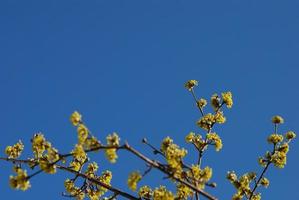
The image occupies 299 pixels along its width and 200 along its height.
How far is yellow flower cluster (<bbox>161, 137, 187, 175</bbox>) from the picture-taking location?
22.5ft

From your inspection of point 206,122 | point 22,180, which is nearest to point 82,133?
point 22,180

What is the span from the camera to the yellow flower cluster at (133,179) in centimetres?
686

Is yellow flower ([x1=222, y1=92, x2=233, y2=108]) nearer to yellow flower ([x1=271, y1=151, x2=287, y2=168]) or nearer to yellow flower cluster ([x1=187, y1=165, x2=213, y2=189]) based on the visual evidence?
yellow flower ([x1=271, y1=151, x2=287, y2=168])

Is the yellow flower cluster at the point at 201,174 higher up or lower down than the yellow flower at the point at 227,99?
lower down

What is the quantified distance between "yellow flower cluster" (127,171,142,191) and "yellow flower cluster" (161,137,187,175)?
44 cm

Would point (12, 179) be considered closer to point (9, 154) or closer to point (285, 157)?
point (9, 154)

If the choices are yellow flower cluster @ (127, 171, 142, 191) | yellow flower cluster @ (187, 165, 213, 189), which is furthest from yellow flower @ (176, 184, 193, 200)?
yellow flower cluster @ (127, 171, 142, 191)

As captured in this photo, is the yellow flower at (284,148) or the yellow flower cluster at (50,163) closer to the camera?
the yellow flower cluster at (50,163)

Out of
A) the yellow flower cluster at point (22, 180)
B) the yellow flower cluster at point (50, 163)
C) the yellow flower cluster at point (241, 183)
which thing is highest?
the yellow flower cluster at point (241, 183)

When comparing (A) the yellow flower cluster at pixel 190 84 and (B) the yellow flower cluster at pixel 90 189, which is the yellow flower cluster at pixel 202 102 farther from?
(B) the yellow flower cluster at pixel 90 189

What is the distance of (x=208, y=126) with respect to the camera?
11.0 m

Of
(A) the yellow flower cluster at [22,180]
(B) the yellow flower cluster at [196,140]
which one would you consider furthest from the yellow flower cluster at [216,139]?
(A) the yellow flower cluster at [22,180]

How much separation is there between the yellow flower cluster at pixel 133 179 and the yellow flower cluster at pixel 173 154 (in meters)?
0.44

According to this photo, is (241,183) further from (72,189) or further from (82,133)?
(82,133)
